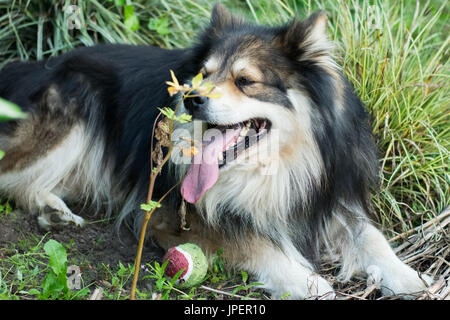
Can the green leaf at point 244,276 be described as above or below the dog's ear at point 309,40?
below

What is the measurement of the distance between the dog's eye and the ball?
104cm

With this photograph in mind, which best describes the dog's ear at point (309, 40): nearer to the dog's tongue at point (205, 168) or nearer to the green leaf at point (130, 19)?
the dog's tongue at point (205, 168)

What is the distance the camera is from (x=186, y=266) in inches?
127

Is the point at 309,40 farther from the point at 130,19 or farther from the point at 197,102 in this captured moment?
the point at 130,19

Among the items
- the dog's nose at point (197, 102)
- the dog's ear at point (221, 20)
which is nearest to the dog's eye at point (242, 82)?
the dog's nose at point (197, 102)

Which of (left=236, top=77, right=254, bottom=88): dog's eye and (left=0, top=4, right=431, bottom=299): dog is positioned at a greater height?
(left=236, top=77, right=254, bottom=88): dog's eye

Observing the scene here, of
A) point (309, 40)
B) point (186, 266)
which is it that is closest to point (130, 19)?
point (309, 40)

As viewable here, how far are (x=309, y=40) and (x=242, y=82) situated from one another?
0.47m

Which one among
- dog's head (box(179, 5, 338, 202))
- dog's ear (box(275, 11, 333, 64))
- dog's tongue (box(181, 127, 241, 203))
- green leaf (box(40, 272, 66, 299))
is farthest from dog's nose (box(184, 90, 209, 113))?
green leaf (box(40, 272, 66, 299))

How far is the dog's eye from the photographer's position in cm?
329

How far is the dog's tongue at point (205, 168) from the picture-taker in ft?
10.8

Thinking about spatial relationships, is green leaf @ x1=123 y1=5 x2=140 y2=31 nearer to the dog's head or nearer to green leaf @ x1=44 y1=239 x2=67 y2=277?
the dog's head

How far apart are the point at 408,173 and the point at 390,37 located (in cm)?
120

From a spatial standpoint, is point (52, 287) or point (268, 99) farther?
point (268, 99)
